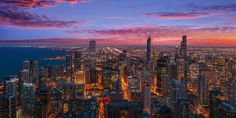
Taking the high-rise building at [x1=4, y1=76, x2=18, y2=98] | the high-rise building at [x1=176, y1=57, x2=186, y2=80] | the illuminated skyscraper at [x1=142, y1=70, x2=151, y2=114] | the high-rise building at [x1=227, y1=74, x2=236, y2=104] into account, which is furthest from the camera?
the high-rise building at [x1=176, y1=57, x2=186, y2=80]

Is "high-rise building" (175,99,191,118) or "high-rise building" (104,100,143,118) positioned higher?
"high-rise building" (104,100,143,118)

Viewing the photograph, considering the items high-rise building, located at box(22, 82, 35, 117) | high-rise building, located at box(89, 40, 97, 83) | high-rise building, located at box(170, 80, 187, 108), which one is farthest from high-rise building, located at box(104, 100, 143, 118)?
high-rise building, located at box(89, 40, 97, 83)

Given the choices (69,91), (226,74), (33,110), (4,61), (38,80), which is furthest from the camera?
(4,61)

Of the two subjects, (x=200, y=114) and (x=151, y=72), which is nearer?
(x=200, y=114)

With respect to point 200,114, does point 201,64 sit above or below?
above

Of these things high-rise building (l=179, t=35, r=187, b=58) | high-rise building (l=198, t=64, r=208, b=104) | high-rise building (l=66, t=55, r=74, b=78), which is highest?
high-rise building (l=179, t=35, r=187, b=58)

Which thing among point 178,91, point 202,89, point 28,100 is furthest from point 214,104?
point 28,100

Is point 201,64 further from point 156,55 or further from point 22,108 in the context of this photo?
point 22,108

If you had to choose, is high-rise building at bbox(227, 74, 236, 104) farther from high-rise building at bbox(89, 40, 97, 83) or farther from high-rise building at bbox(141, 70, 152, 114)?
high-rise building at bbox(89, 40, 97, 83)

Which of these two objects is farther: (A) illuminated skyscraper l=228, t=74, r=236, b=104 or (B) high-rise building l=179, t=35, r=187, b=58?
(B) high-rise building l=179, t=35, r=187, b=58

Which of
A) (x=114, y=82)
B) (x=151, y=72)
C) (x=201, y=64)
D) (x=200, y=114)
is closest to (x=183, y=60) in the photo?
(x=201, y=64)
